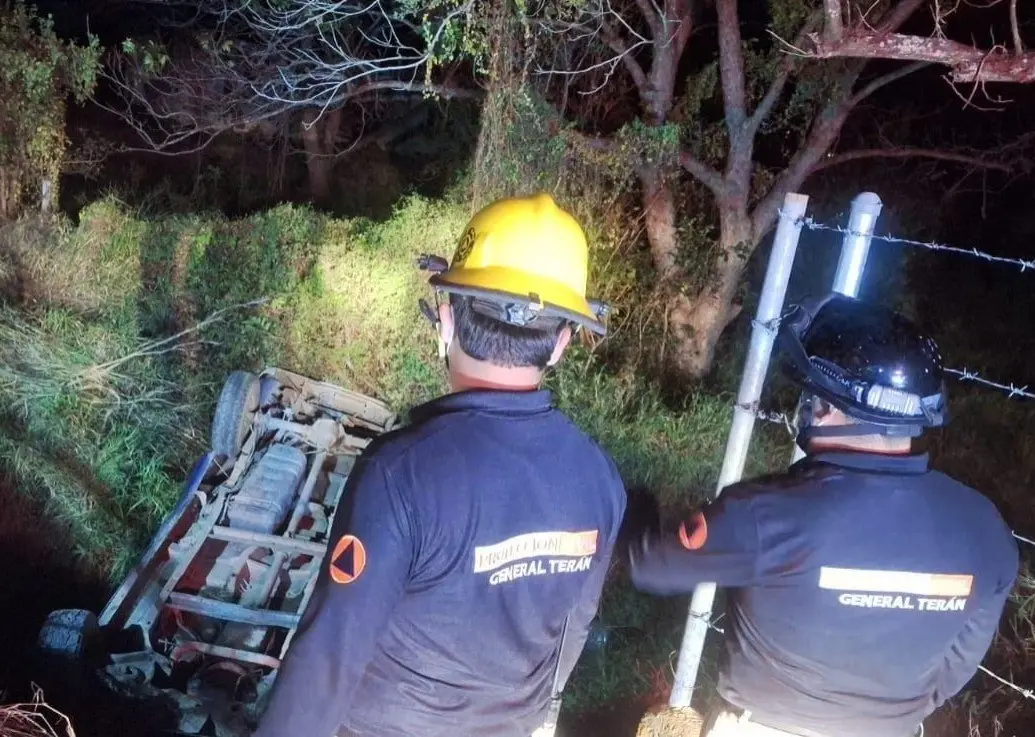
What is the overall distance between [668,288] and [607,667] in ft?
13.2

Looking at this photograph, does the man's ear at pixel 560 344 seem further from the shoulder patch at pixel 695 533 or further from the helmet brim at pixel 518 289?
the shoulder patch at pixel 695 533

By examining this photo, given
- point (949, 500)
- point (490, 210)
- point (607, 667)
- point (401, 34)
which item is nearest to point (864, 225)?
point (949, 500)

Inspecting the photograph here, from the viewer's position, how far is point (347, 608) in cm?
152

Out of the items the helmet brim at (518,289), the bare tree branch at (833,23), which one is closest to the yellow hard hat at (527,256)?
the helmet brim at (518,289)

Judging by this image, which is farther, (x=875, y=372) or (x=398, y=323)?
(x=398, y=323)

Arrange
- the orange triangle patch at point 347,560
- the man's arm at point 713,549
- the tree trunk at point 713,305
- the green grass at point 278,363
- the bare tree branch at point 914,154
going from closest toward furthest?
1. the orange triangle patch at point 347,560
2. the man's arm at point 713,549
3. the green grass at point 278,363
4. the tree trunk at point 713,305
5. the bare tree branch at point 914,154

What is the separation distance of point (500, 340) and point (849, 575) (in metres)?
0.89

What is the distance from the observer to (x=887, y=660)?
5.93 feet

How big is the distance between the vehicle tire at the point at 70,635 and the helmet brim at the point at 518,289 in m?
2.70

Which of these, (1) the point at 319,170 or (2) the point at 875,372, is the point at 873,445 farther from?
(1) the point at 319,170

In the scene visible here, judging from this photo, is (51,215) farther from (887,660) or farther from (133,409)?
(887,660)

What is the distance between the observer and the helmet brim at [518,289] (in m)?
1.74

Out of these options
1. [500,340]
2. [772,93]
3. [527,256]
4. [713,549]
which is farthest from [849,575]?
[772,93]

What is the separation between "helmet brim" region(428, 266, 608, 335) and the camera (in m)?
1.74
